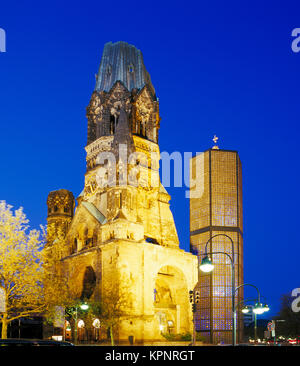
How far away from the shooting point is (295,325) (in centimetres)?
9325

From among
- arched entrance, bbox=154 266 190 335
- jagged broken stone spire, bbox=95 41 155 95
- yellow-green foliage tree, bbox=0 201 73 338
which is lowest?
arched entrance, bbox=154 266 190 335

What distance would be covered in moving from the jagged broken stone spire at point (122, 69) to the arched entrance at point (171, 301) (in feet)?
98.2

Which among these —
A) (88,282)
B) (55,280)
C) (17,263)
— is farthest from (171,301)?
(17,263)

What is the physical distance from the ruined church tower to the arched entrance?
133 millimetres

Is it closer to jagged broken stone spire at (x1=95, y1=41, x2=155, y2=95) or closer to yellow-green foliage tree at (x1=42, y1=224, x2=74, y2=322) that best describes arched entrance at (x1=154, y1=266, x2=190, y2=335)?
yellow-green foliage tree at (x1=42, y1=224, x2=74, y2=322)

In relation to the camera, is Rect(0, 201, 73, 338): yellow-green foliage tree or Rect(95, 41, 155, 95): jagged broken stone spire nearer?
Rect(0, 201, 73, 338): yellow-green foliage tree

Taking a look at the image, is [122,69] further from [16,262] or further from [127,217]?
[16,262]

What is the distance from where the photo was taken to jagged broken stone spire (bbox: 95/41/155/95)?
78062mm

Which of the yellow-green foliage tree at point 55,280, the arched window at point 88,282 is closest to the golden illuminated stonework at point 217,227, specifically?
the arched window at point 88,282

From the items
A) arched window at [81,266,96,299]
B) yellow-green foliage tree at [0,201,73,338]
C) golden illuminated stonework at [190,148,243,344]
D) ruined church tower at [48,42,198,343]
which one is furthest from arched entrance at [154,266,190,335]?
golden illuminated stonework at [190,148,243,344]
